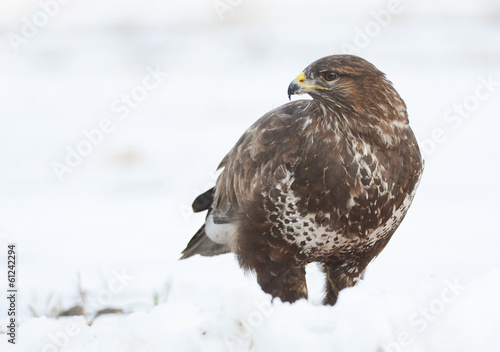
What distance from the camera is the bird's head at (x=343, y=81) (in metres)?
4.51

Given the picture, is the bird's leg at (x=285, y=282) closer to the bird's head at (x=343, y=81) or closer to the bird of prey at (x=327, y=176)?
the bird of prey at (x=327, y=176)

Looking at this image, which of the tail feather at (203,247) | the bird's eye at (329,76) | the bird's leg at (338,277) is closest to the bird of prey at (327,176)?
the bird's eye at (329,76)

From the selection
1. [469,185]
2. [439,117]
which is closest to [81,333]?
[469,185]

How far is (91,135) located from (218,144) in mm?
1544

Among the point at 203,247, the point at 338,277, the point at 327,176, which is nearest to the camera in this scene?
the point at 327,176

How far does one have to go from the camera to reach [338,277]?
16.7 feet

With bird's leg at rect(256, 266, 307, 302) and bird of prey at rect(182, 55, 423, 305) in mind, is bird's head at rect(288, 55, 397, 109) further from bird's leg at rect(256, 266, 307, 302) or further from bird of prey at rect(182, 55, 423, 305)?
bird's leg at rect(256, 266, 307, 302)

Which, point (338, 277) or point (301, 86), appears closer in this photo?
point (301, 86)

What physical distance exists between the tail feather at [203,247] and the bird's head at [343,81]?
5.32ft

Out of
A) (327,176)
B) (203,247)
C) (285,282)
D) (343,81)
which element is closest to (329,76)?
(343,81)

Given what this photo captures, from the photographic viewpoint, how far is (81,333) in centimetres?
422

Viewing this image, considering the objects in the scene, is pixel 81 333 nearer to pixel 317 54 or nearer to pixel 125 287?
pixel 125 287

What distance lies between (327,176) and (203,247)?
1.74 m

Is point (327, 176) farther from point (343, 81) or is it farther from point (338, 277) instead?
point (338, 277)
